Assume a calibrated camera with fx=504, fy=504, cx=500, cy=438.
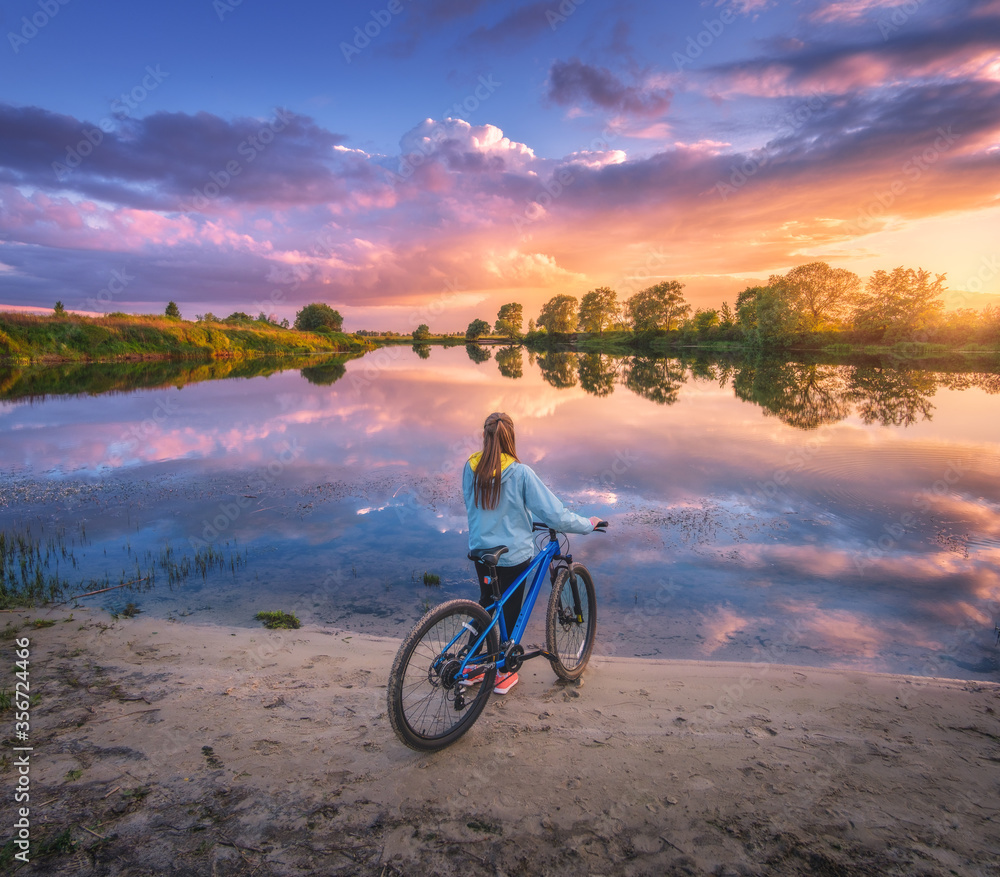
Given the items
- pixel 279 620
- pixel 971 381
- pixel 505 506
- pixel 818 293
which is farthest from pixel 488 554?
pixel 818 293

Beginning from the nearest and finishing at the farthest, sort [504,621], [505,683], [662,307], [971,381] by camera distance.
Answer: [504,621]
[505,683]
[971,381]
[662,307]

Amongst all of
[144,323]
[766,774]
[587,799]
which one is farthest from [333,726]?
[144,323]

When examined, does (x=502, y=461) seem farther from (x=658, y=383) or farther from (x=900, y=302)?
(x=900, y=302)

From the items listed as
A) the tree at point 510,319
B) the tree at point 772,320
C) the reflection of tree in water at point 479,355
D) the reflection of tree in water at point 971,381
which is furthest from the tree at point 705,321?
the tree at point 510,319

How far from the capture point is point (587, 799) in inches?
123

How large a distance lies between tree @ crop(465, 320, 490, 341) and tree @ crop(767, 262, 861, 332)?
111 meters

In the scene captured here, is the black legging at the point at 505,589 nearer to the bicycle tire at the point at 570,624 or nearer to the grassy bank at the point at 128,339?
the bicycle tire at the point at 570,624

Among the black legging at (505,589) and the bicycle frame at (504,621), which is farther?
the black legging at (505,589)

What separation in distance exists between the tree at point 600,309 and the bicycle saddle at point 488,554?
13536 cm

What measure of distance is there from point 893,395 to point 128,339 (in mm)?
61369

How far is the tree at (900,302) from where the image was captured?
5591cm

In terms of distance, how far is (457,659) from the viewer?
3.76 m

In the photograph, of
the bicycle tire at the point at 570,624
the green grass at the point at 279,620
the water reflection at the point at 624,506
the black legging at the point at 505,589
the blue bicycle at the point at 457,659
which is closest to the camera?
the blue bicycle at the point at 457,659

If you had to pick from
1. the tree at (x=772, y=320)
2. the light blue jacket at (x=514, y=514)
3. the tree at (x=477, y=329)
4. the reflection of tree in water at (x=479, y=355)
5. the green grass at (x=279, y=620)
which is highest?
the tree at (x=477, y=329)
